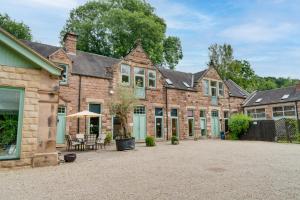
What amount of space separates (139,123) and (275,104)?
16210 millimetres

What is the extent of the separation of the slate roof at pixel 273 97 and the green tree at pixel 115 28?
13.4 meters

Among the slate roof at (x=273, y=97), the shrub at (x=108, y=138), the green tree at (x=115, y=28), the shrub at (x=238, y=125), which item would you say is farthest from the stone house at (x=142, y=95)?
the green tree at (x=115, y=28)

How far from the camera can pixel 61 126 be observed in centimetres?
1568

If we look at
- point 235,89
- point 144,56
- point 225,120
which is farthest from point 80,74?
point 235,89

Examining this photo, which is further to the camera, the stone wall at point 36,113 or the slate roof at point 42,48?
the slate roof at point 42,48

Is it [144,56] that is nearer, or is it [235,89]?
[144,56]

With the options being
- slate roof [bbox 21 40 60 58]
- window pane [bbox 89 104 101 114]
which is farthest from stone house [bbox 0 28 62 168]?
slate roof [bbox 21 40 60 58]

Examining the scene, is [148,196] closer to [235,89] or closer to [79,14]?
[235,89]

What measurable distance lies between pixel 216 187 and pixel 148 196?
69.5 inches

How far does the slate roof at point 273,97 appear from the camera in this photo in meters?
25.2

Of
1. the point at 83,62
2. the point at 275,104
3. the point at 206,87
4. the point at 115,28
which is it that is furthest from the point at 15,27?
the point at 275,104

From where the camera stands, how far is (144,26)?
1245 inches

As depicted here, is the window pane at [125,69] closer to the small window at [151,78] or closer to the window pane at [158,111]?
the small window at [151,78]

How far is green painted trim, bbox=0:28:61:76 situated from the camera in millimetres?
8125
